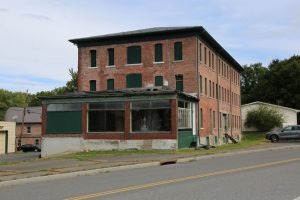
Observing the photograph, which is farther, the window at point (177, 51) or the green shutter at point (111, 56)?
the green shutter at point (111, 56)

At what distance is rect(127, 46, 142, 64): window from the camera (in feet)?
149

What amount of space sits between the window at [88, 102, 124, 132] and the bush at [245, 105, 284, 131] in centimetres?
4029

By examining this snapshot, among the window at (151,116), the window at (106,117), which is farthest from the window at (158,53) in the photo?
the window at (151,116)

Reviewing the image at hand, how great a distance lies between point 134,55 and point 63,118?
1192 centimetres

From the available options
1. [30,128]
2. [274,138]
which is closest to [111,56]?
[274,138]

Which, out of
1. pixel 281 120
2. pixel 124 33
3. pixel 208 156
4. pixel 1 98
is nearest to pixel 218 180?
pixel 208 156

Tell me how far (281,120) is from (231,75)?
43.5ft

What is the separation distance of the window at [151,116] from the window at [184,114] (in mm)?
1336

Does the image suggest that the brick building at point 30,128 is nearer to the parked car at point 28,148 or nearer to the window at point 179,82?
the parked car at point 28,148

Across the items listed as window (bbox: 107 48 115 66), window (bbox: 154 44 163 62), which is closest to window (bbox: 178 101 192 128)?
window (bbox: 154 44 163 62)

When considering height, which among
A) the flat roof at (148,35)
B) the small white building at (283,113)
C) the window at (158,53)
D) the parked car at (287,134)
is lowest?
the parked car at (287,134)

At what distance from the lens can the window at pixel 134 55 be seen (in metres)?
45.4

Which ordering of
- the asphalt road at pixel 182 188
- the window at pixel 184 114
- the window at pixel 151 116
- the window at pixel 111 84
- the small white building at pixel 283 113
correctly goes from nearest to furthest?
the asphalt road at pixel 182 188 < the window at pixel 151 116 < the window at pixel 184 114 < the window at pixel 111 84 < the small white building at pixel 283 113

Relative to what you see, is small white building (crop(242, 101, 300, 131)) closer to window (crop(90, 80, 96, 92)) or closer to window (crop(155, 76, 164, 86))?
window (crop(155, 76, 164, 86))
